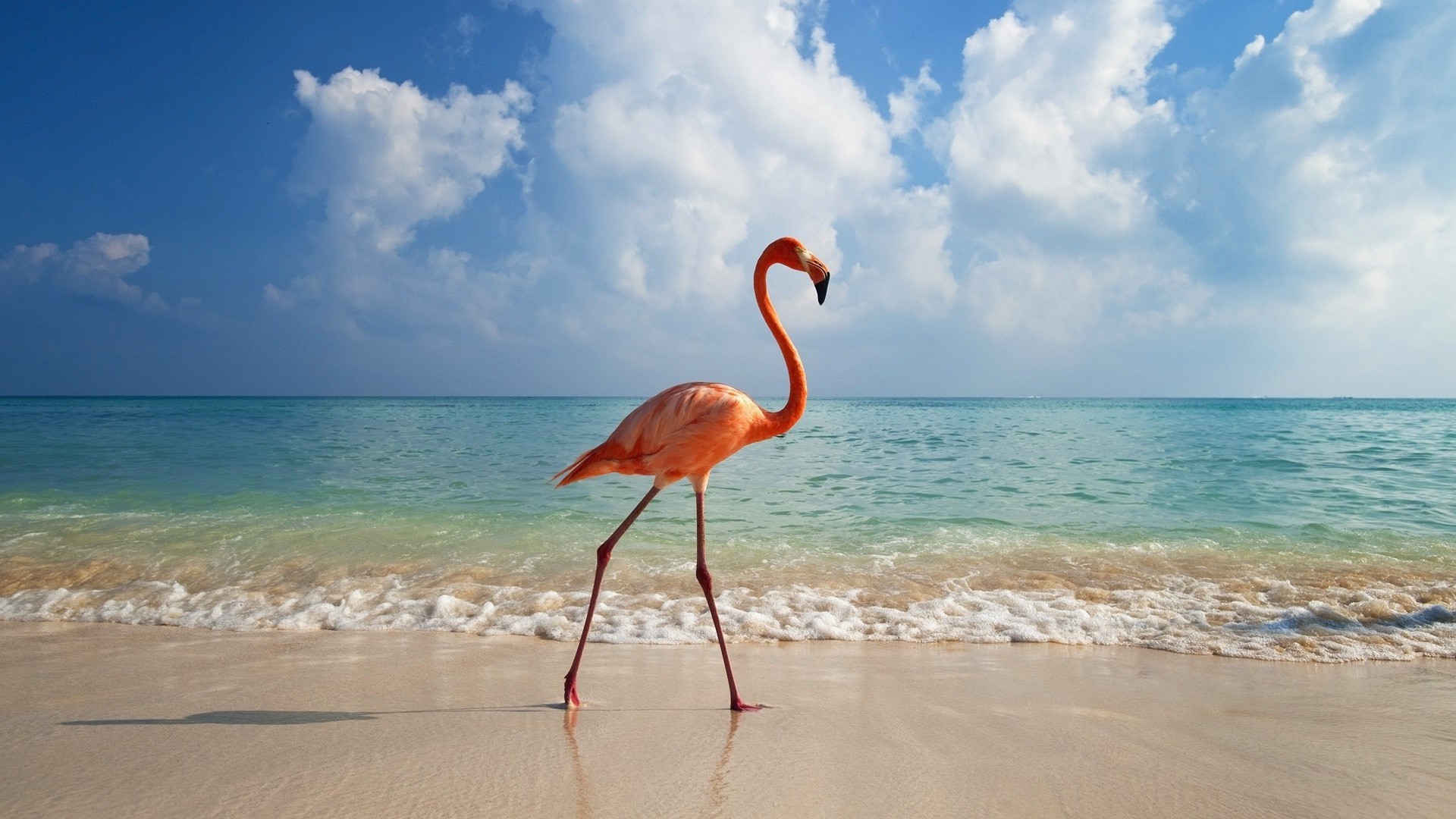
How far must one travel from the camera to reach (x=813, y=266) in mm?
3820

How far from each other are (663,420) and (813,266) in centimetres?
110

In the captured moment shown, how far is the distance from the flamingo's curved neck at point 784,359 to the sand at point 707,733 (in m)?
1.49

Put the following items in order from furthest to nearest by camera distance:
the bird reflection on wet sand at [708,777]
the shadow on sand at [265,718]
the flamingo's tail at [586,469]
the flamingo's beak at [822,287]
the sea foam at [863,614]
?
the sea foam at [863,614], the flamingo's tail at [586,469], the flamingo's beak at [822,287], the shadow on sand at [265,718], the bird reflection on wet sand at [708,777]

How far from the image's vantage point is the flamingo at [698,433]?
12.4 ft

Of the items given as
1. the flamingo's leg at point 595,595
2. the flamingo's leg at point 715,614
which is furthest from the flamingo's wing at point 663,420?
the flamingo's leg at point 715,614

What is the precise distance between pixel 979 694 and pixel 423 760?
2898mm

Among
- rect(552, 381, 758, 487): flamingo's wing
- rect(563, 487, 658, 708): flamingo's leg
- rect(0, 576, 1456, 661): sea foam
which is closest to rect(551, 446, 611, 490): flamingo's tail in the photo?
rect(552, 381, 758, 487): flamingo's wing

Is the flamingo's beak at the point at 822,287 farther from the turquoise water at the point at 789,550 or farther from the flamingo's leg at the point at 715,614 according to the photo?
the turquoise water at the point at 789,550

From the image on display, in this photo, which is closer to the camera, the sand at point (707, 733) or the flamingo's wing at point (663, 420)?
the sand at point (707, 733)

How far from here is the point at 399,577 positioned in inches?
283

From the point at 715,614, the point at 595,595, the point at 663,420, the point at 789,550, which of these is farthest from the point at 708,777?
the point at 789,550

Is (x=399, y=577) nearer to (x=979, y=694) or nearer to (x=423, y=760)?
(x=423, y=760)

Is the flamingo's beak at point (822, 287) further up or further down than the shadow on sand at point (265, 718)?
further up

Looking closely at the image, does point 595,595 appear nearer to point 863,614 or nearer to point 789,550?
point 863,614
